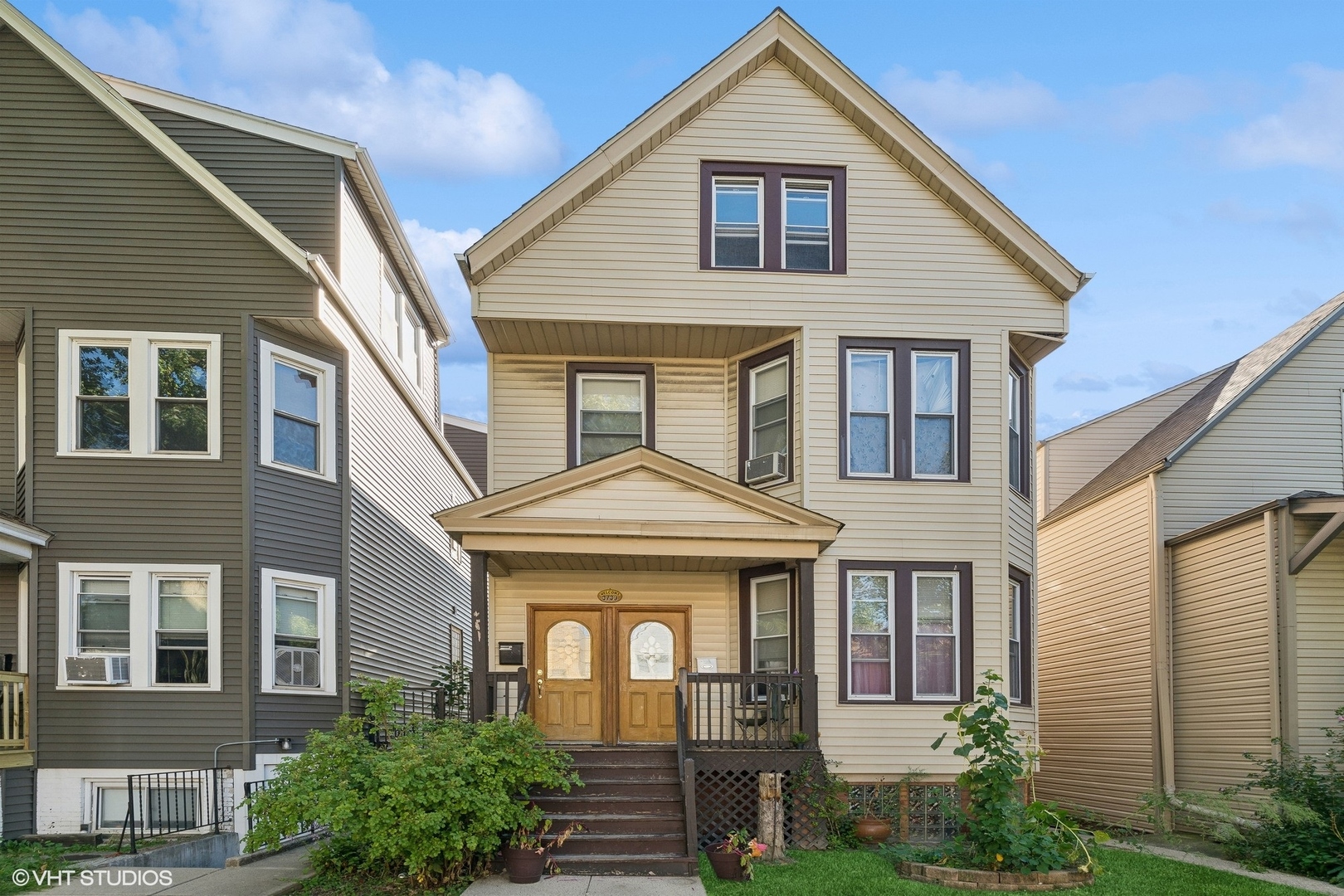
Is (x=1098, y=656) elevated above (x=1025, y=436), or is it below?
below

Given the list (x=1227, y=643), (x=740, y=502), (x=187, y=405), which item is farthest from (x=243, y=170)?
(x=1227, y=643)

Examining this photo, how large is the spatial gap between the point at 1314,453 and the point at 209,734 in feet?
53.7

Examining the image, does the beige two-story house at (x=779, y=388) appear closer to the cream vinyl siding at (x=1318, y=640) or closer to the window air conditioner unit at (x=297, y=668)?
the window air conditioner unit at (x=297, y=668)

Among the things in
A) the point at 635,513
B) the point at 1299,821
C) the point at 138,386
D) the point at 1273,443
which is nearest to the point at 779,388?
the point at 635,513

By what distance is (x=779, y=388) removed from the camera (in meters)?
17.5

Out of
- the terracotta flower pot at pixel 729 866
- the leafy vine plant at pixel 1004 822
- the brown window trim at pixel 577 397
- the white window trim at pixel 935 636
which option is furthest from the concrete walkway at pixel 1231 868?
the brown window trim at pixel 577 397

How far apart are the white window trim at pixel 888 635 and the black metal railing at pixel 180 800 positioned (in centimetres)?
790

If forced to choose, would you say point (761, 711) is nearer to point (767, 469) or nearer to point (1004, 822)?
point (767, 469)

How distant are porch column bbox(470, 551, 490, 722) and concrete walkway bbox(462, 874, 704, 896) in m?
2.39

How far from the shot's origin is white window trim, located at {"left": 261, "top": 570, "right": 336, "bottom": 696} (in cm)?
1588

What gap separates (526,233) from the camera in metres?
16.7

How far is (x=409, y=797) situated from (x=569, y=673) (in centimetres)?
547

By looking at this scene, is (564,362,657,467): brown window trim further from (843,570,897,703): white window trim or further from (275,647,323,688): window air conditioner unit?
(275,647,323,688): window air conditioner unit

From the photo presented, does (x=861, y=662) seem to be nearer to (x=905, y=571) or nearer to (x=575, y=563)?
(x=905, y=571)
